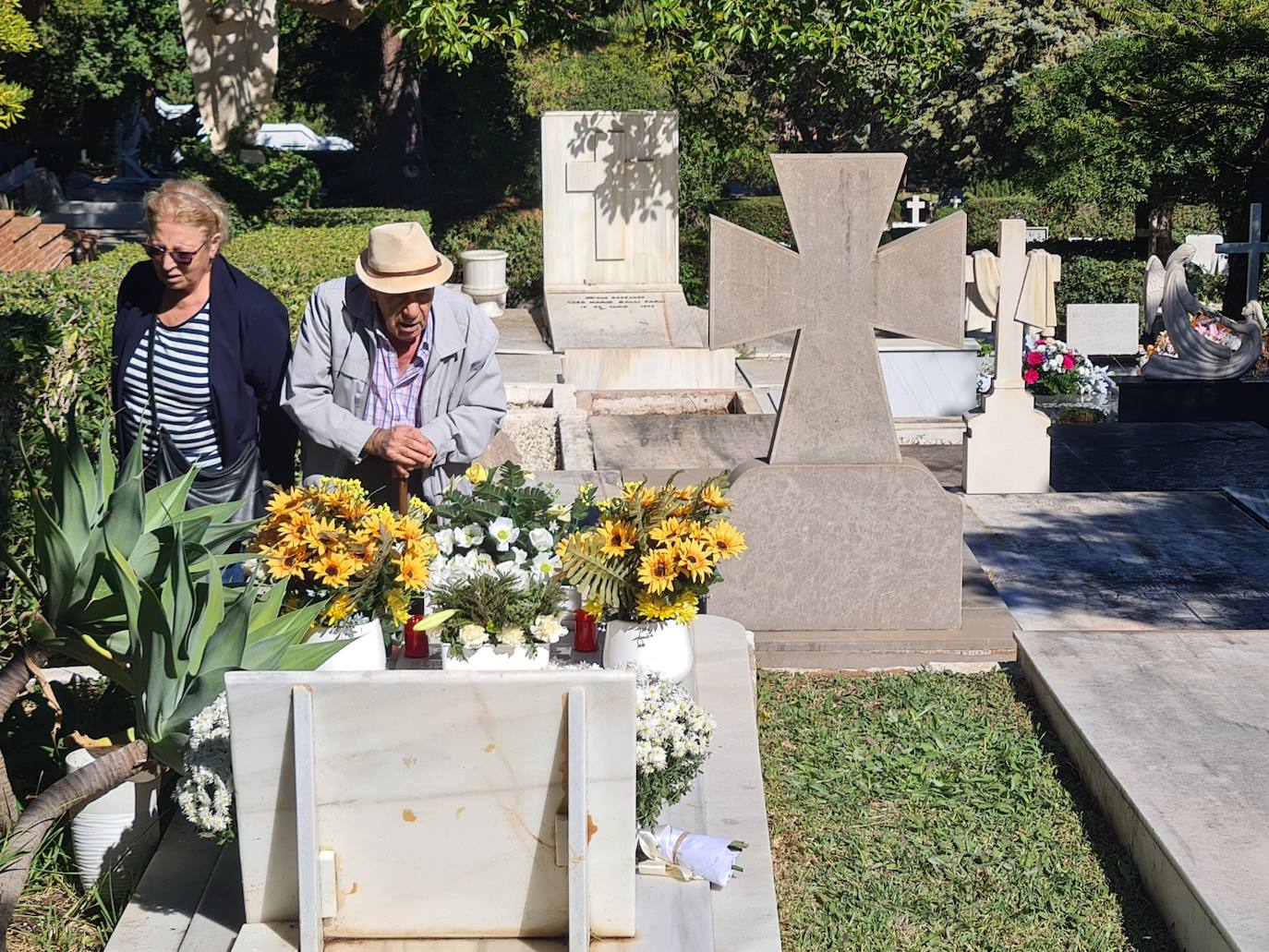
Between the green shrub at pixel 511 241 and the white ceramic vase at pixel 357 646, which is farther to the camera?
the green shrub at pixel 511 241

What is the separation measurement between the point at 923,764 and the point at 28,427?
3067mm

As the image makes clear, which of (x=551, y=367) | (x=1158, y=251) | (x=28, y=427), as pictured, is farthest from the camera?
(x=1158, y=251)

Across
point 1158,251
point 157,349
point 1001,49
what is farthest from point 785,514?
point 1001,49

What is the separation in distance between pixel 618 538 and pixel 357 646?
738 mm

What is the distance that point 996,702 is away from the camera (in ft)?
17.2

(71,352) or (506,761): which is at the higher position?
(71,352)

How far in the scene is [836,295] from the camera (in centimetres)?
561

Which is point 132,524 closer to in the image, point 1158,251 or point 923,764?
point 923,764

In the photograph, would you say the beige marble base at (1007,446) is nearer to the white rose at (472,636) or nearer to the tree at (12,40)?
the white rose at (472,636)

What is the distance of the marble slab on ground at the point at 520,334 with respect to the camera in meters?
12.8

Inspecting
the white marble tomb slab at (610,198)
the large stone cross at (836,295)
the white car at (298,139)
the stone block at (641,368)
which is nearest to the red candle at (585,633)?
the large stone cross at (836,295)

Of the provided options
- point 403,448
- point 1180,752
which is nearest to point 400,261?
point 403,448

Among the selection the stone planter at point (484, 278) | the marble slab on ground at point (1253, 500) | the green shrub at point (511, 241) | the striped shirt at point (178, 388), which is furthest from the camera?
the green shrub at point (511, 241)

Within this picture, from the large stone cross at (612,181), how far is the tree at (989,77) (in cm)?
1001
